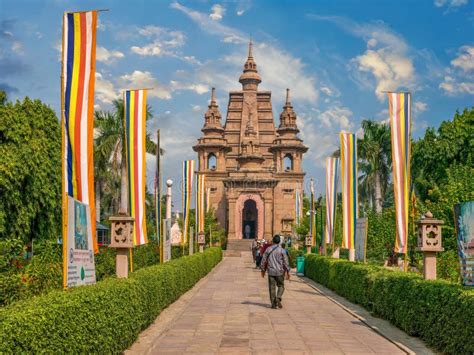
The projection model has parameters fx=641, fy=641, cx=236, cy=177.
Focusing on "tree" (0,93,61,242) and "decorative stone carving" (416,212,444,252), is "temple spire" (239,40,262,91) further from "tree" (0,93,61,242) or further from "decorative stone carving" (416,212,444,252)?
"decorative stone carving" (416,212,444,252)

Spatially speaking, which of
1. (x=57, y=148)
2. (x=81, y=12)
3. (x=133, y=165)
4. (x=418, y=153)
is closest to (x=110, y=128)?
(x=57, y=148)

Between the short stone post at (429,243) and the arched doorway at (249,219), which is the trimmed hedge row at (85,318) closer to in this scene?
the short stone post at (429,243)

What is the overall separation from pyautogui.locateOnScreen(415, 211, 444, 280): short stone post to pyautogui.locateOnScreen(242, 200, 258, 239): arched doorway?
67524 mm

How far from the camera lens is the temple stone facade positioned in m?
77.1

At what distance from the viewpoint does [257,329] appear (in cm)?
1307

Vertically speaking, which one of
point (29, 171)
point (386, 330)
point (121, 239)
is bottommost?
point (386, 330)

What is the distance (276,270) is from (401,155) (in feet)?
14.7

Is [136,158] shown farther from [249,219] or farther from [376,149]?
[249,219]

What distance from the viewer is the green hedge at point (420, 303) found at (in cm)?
968

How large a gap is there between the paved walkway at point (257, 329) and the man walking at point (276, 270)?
1.30ft

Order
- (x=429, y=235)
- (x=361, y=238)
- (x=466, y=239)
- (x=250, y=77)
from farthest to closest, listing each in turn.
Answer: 1. (x=250, y=77)
2. (x=361, y=238)
3. (x=429, y=235)
4. (x=466, y=239)

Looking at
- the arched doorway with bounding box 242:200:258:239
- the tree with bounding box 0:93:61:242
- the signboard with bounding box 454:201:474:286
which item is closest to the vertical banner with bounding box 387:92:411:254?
the signboard with bounding box 454:201:474:286

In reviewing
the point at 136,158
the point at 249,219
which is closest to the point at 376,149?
the point at 249,219

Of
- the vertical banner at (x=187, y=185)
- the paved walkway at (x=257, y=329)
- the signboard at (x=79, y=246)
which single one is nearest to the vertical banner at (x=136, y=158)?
the paved walkway at (x=257, y=329)
